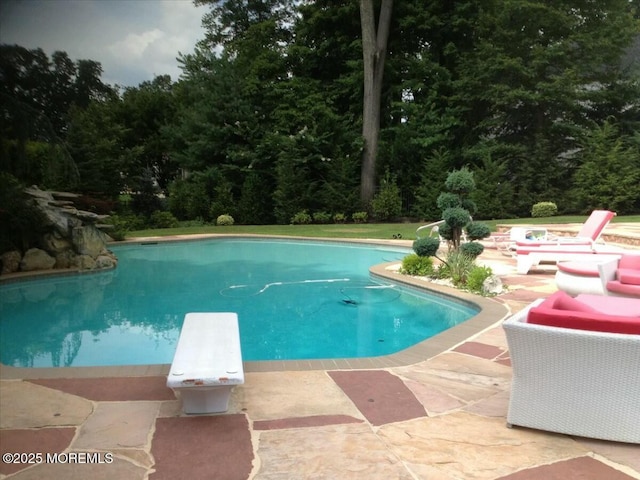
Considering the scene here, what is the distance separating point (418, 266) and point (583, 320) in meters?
5.71

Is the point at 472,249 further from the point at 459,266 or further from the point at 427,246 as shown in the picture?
the point at 427,246

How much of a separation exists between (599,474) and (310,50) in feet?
68.7

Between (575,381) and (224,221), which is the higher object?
(224,221)

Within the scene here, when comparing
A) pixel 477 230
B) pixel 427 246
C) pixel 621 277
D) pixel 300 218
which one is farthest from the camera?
pixel 300 218

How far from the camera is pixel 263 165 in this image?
20.8 metres

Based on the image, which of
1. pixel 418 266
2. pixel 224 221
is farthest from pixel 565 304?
pixel 224 221

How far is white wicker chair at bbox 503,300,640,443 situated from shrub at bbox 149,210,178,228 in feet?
56.2

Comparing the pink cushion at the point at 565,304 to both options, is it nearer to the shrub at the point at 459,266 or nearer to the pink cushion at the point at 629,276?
the pink cushion at the point at 629,276

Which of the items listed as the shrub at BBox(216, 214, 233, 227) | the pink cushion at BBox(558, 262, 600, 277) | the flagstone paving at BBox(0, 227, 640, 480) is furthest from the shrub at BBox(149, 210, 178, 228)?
the flagstone paving at BBox(0, 227, 640, 480)

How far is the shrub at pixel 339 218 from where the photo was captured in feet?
63.8

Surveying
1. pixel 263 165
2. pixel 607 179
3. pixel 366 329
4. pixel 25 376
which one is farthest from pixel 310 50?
pixel 25 376

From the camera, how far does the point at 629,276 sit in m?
4.90

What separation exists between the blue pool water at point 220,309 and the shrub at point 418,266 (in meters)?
0.49

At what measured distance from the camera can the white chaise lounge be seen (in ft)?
8.91
